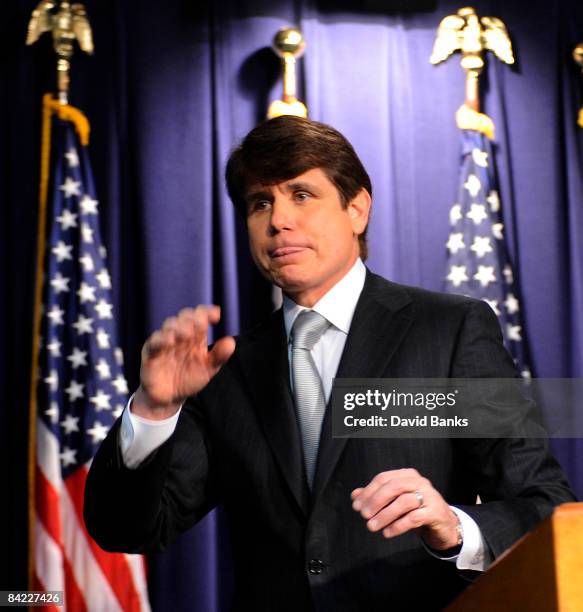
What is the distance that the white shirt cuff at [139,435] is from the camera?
157 cm

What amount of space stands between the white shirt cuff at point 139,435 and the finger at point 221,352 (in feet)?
0.55

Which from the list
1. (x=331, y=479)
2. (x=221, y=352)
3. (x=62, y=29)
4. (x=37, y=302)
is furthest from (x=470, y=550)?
(x=62, y=29)

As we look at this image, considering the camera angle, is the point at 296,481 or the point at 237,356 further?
the point at 237,356

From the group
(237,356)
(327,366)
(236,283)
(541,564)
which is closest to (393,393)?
(327,366)

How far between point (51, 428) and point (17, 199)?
0.77 meters

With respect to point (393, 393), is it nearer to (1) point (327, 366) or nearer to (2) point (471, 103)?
(1) point (327, 366)

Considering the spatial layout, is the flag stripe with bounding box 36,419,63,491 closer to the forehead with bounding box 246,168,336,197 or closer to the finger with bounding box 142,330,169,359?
the forehead with bounding box 246,168,336,197

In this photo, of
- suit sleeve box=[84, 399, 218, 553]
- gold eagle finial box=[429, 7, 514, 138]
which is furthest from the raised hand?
gold eagle finial box=[429, 7, 514, 138]

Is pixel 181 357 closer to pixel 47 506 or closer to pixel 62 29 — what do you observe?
pixel 47 506

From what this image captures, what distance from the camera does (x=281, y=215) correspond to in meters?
1.94

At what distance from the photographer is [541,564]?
0.92 m

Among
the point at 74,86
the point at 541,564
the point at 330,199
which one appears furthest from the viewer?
the point at 74,86

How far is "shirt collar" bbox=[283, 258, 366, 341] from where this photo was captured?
1871mm

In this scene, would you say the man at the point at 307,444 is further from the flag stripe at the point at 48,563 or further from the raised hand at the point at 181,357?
the flag stripe at the point at 48,563
